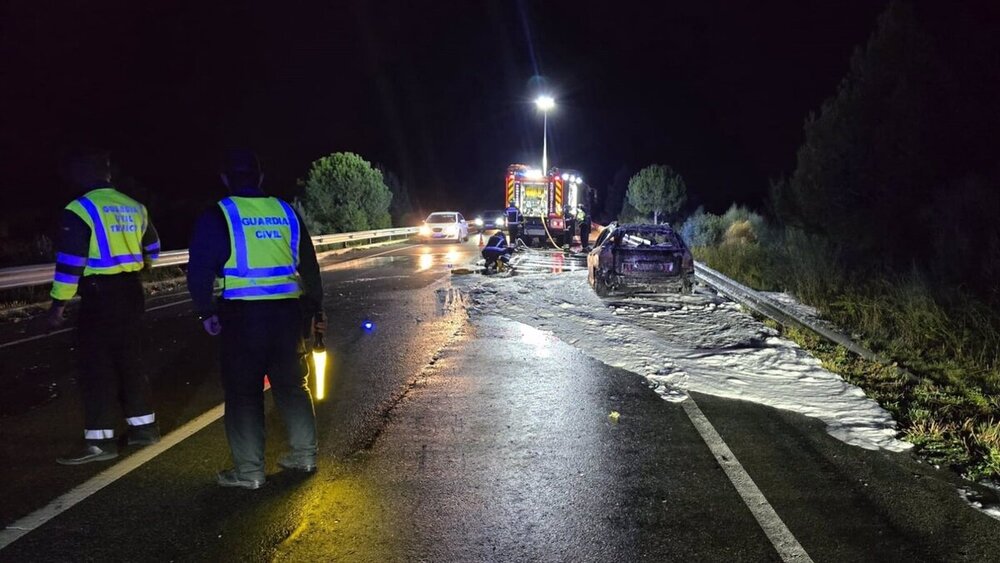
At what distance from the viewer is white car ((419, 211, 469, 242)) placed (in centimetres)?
2908

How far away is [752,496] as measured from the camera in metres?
4.03

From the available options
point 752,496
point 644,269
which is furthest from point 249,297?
point 644,269

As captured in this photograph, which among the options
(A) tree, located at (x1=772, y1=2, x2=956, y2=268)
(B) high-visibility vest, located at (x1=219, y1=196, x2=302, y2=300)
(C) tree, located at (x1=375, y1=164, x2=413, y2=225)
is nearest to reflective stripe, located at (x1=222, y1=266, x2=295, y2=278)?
(B) high-visibility vest, located at (x1=219, y1=196, x2=302, y2=300)

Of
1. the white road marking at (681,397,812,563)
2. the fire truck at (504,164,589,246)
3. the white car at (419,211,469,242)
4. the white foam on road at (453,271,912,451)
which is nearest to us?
the white road marking at (681,397,812,563)

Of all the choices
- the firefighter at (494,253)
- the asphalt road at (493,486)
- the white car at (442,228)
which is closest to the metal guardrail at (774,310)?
the asphalt road at (493,486)

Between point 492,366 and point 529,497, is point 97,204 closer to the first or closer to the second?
point 529,497

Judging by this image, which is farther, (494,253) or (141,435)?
(494,253)

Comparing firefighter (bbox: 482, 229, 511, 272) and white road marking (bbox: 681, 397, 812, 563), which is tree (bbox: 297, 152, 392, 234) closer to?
firefighter (bbox: 482, 229, 511, 272)

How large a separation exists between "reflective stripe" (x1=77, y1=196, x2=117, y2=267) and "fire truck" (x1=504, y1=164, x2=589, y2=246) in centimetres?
1974

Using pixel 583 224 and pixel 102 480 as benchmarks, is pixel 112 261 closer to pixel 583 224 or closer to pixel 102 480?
pixel 102 480

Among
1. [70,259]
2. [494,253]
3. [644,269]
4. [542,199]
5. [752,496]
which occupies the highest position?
[542,199]

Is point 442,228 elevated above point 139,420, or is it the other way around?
point 442,228

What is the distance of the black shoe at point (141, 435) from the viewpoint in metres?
4.84

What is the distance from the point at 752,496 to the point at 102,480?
13.4 feet
